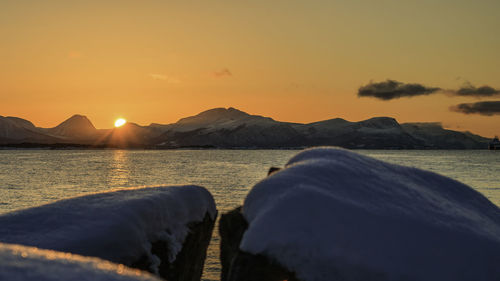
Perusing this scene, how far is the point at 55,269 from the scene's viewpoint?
189cm

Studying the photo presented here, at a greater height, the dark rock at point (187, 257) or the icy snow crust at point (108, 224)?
the icy snow crust at point (108, 224)

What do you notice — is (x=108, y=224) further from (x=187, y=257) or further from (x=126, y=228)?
(x=187, y=257)

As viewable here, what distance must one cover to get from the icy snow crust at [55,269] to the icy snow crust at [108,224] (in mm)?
2670

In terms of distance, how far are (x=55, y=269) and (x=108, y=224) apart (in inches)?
132

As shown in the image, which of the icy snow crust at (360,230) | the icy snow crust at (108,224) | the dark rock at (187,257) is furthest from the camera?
the dark rock at (187,257)

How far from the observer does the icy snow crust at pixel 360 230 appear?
3.60 metres

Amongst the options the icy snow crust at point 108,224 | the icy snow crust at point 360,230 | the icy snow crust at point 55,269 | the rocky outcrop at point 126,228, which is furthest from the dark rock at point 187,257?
the icy snow crust at point 55,269

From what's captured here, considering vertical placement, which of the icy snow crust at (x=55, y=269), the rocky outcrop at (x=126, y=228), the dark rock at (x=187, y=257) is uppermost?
the icy snow crust at (x=55, y=269)

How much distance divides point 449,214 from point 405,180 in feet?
2.77

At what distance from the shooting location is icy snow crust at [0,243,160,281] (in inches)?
71.2

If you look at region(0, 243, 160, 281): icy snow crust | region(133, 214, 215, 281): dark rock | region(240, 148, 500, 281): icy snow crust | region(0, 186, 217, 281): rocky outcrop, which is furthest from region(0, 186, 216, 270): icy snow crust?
region(0, 243, 160, 281): icy snow crust

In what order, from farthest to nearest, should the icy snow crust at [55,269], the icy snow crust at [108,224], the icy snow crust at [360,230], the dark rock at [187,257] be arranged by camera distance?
the dark rock at [187,257] < the icy snow crust at [108,224] < the icy snow crust at [360,230] < the icy snow crust at [55,269]

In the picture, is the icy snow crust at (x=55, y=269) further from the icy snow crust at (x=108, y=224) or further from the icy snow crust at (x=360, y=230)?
the icy snow crust at (x=108, y=224)

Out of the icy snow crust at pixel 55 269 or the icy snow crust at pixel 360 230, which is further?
the icy snow crust at pixel 360 230
